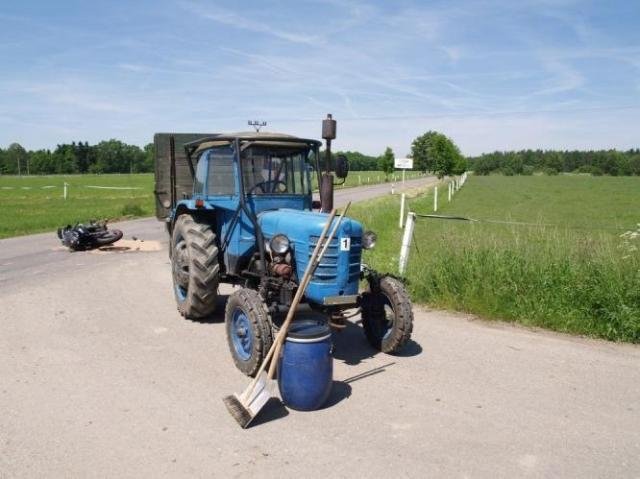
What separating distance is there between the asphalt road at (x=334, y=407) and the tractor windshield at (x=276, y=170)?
1798 millimetres

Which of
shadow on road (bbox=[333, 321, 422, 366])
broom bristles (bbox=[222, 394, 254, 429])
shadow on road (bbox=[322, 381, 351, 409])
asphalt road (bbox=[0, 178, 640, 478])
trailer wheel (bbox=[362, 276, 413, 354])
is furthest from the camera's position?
shadow on road (bbox=[333, 321, 422, 366])

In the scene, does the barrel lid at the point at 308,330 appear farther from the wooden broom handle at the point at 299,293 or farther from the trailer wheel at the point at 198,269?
the trailer wheel at the point at 198,269

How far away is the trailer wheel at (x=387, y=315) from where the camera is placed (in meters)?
5.39

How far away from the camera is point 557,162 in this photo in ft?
486

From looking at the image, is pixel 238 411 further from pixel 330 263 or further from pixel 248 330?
pixel 330 263

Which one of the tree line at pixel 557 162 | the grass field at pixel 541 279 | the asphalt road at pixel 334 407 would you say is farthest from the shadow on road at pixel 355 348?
the tree line at pixel 557 162

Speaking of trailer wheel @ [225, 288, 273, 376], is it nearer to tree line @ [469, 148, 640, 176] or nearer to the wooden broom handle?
the wooden broom handle

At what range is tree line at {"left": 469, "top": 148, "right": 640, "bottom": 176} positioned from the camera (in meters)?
126

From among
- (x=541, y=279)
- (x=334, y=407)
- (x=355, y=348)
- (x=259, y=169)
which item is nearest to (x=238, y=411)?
(x=334, y=407)

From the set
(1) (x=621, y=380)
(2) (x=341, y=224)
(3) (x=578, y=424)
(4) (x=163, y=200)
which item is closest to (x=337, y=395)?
(2) (x=341, y=224)

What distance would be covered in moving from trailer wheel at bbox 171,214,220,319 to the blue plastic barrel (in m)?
2.17

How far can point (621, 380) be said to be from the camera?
5004 mm

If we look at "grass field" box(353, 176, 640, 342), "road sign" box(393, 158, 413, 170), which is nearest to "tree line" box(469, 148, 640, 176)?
"road sign" box(393, 158, 413, 170)

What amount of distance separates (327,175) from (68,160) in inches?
4347
